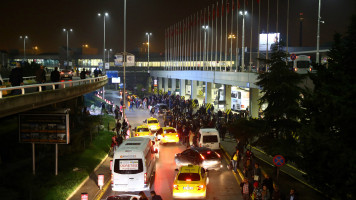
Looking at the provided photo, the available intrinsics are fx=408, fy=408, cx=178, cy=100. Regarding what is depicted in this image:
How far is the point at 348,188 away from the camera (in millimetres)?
10344

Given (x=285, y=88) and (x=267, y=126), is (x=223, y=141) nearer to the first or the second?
(x=267, y=126)

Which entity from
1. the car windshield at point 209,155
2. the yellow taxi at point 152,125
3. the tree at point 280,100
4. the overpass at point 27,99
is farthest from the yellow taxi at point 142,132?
the tree at point 280,100

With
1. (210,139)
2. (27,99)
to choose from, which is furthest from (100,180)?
(210,139)

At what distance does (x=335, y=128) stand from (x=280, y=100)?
977cm

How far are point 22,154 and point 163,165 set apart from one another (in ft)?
26.0

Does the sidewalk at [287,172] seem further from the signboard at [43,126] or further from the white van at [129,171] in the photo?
the signboard at [43,126]

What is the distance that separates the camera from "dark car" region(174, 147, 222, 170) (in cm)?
2174

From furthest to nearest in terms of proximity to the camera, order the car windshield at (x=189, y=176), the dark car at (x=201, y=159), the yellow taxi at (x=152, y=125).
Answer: the yellow taxi at (x=152, y=125) < the dark car at (x=201, y=159) < the car windshield at (x=189, y=176)

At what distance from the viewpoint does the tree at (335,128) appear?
10750mm

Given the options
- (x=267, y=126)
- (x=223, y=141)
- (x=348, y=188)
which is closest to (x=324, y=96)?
(x=348, y=188)

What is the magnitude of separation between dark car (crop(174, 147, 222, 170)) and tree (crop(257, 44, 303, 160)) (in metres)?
2.69

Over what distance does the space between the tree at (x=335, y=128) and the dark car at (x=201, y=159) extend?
9.53 meters

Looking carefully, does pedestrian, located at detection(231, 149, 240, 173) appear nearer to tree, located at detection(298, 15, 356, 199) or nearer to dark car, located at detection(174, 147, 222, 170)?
dark car, located at detection(174, 147, 222, 170)

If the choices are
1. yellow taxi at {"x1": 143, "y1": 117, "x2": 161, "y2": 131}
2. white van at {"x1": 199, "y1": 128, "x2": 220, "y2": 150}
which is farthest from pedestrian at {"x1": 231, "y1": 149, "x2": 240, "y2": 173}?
yellow taxi at {"x1": 143, "y1": 117, "x2": 161, "y2": 131}
